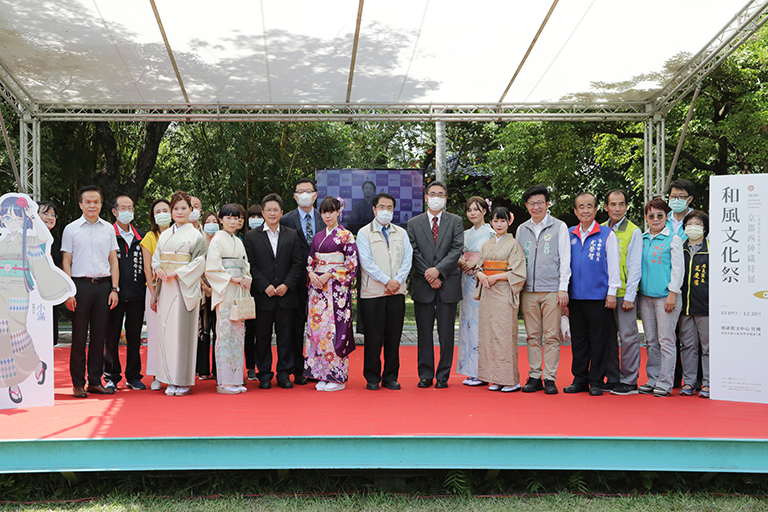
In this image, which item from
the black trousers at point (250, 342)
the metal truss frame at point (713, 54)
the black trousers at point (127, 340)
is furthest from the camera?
the metal truss frame at point (713, 54)

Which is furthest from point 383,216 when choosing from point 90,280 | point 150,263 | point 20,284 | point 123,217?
point 20,284

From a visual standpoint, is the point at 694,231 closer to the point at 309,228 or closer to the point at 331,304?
the point at 331,304

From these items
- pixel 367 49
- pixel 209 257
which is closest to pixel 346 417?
pixel 209 257

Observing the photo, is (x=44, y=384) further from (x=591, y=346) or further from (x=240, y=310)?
(x=591, y=346)

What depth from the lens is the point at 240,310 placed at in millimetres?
4082

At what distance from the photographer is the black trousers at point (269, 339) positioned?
169 inches

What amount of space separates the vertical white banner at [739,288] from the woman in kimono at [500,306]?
4.28ft

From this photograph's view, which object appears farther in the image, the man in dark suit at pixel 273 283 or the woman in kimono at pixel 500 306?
the man in dark suit at pixel 273 283

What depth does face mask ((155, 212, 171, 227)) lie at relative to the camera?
→ 4363 mm

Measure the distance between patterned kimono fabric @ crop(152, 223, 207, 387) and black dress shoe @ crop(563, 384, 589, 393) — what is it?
267 centimetres

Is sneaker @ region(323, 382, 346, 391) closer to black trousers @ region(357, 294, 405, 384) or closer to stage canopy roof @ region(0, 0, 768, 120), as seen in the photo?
black trousers @ region(357, 294, 405, 384)

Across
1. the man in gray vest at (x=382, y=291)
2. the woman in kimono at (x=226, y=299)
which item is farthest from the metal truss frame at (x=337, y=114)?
the woman in kimono at (x=226, y=299)

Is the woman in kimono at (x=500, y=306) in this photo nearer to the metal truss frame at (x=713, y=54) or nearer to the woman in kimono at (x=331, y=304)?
the woman in kimono at (x=331, y=304)

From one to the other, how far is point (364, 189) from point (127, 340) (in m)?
3.40
